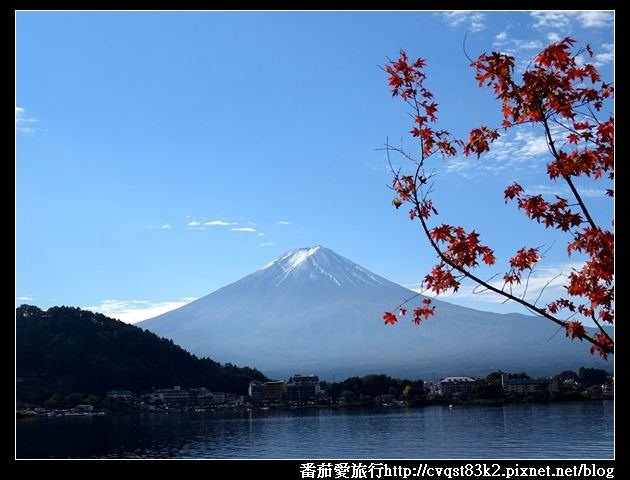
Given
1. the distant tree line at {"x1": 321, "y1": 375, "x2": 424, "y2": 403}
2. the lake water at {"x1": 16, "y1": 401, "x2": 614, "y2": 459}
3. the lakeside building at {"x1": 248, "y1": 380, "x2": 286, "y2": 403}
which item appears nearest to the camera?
the lake water at {"x1": 16, "y1": 401, "x2": 614, "y2": 459}

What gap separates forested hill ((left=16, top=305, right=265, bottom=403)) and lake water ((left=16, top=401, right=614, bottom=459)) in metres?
1.38

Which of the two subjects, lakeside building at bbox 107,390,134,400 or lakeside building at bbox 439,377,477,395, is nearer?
lakeside building at bbox 107,390,134,400

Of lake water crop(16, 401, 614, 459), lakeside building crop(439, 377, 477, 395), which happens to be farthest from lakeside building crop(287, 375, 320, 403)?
lakeside building crop(439, 377, 477, 395)

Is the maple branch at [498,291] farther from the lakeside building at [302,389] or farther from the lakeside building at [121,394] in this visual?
the lakeside building at [302,389]

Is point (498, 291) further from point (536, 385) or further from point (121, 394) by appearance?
point (536, 385)

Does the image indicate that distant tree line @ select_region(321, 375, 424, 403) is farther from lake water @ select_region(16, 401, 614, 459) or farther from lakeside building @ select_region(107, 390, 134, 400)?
lakeside building @ select_region(107, 390, 134, 400)

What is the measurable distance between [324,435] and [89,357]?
917 cm

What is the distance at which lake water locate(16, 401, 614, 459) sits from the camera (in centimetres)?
2088

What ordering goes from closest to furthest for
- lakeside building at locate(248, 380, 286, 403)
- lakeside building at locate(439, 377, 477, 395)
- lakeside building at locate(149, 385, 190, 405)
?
1. lakeside building at locate(149, 385, 190, 405)
2. lakeside building at locate(248, 380, 286, 403)
3. lakeside building at locate(439, 377, 477, 395)

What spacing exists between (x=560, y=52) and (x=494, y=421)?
106 ft

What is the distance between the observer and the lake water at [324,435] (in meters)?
20.9

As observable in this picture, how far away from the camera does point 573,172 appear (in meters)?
3.03
